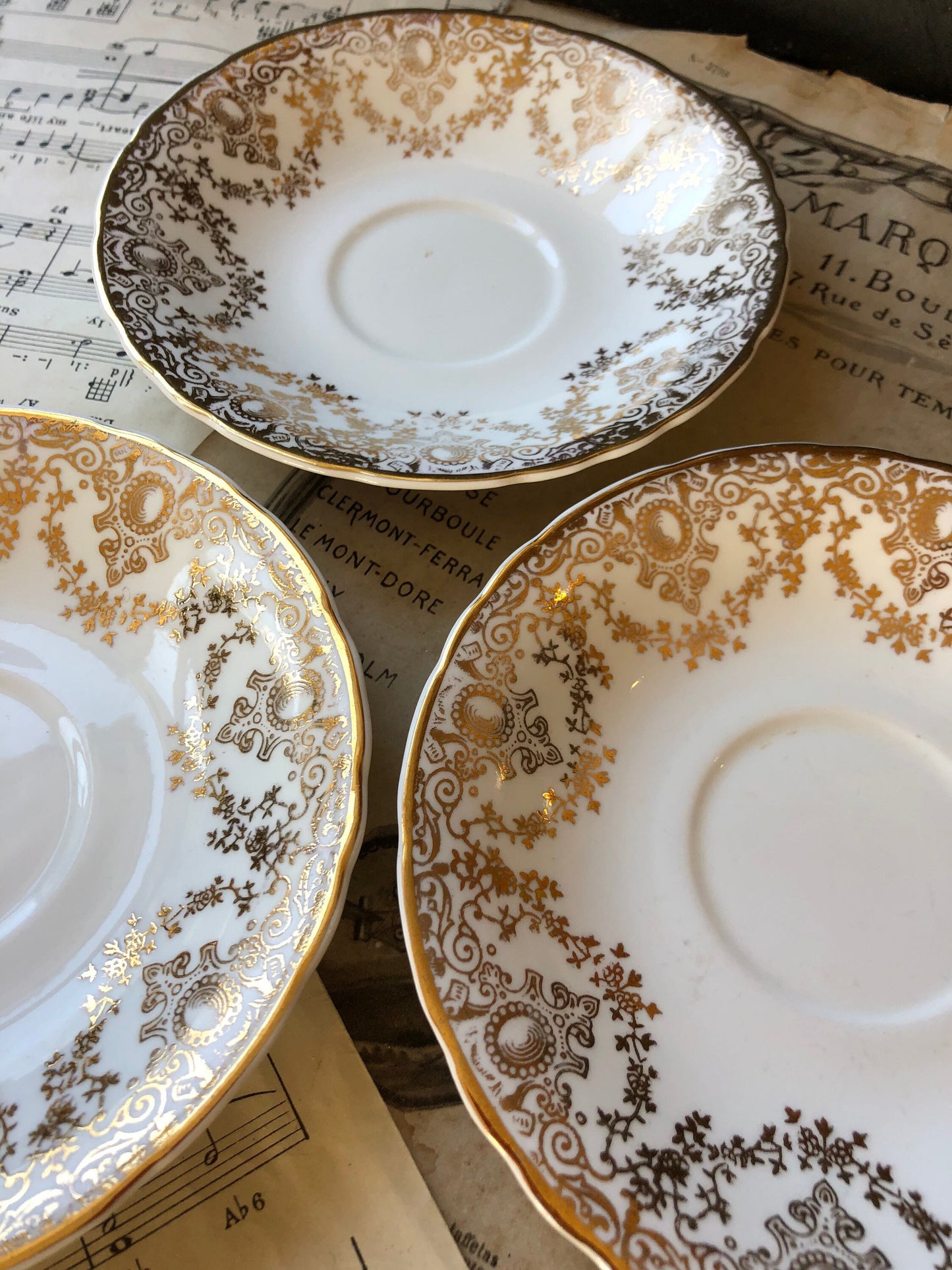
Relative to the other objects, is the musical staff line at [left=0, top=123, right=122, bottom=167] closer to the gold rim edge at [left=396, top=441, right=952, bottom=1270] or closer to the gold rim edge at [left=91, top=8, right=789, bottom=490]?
the gold rim edge at [left=91, top=8, right=789, bottom=490]

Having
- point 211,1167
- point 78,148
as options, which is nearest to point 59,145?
point 78,148

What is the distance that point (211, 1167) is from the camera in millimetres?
480

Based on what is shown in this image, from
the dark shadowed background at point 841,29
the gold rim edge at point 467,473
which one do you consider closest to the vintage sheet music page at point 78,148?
the gold rim edge at point 467,473

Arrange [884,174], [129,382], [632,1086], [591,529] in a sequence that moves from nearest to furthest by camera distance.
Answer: [632,1086], [591,529], [129,382], [884,174]

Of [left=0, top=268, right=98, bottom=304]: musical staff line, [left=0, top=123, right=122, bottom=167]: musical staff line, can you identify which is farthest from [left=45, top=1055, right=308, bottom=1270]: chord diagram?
[left=0, top=123, right=122, bottom=167]: musical staff line

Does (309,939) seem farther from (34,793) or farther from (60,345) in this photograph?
(60,345)

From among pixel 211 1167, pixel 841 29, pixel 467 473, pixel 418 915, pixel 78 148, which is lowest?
pixel 211 1167

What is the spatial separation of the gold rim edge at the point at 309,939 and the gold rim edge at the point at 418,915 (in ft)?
0.09

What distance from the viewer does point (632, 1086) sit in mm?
451

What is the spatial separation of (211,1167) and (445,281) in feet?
2.52

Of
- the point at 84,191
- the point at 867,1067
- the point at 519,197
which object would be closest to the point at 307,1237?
the point at 867,1067

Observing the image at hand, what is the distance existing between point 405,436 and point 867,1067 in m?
0.55

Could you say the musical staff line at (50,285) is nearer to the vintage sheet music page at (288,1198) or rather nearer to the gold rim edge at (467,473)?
the gold rim edge at (467,473)

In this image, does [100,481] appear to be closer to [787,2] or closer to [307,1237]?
[307,1237]
